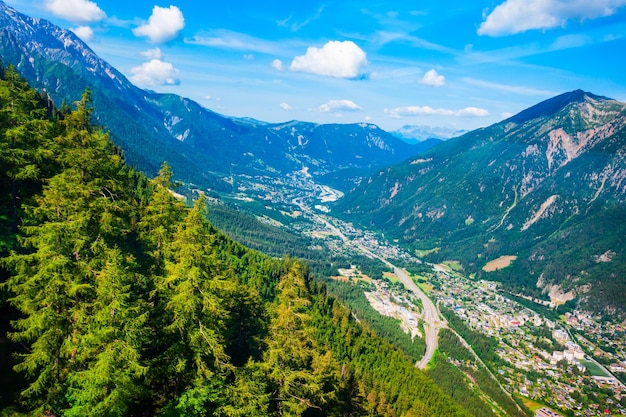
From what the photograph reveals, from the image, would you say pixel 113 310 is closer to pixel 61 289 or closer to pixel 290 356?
pixel 61 289

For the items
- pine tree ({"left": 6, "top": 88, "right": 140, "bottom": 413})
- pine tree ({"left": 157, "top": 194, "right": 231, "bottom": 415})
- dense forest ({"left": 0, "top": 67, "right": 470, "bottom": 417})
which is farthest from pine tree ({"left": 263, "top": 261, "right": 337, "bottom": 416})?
pine tree ({"left": 6, "top": 88, "right": 140, "bottom": 413})

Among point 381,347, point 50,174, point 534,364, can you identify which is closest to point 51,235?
point 50,174

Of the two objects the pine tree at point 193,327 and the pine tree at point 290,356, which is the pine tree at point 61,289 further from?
the pine tree at point 290,356

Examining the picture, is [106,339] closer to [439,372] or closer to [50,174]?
[50,174]

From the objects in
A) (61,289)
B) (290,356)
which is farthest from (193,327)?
(61,289)

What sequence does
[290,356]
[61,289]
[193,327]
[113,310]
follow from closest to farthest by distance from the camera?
[113,310], [61,289], [193,327], [290,356]

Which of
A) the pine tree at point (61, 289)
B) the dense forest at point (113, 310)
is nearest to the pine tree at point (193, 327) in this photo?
the dense forest at point (113, 310)

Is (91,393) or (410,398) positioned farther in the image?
(410,398)

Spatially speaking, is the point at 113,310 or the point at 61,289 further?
the point at 61,289
